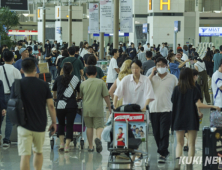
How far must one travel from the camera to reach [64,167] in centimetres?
664

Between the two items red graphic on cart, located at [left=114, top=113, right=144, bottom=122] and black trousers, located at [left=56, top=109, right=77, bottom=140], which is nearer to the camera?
red graphic on cart, located at [left=114, top=113, right=144, bottom=122]

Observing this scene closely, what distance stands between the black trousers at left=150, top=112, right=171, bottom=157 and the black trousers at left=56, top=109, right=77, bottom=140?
1506mm

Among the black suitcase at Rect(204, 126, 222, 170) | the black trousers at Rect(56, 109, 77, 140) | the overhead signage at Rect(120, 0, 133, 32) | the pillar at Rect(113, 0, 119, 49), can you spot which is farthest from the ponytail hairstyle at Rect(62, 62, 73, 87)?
the pillar at Rect(113, 0, 119, 49)

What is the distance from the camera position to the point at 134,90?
671 cm

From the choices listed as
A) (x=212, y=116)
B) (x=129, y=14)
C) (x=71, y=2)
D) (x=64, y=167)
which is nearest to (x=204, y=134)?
(x=212, y=116)

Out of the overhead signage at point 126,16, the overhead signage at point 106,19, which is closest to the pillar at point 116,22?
the overhead signage at point 126,16

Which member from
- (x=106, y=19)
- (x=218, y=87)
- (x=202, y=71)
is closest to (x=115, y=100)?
(x=218, y=87)

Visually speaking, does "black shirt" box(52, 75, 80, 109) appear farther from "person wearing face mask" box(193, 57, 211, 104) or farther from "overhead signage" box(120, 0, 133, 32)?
"overhead signage" box(120, 0, 133, 32)

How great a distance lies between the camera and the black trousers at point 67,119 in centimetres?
750

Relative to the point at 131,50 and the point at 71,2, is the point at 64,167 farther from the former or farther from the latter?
the point at 71,2

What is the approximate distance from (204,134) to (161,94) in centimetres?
135

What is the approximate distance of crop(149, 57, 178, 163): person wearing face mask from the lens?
679 cm

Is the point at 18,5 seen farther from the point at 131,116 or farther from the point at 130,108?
the point at 131,116

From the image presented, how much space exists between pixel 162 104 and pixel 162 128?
384 millimetres
